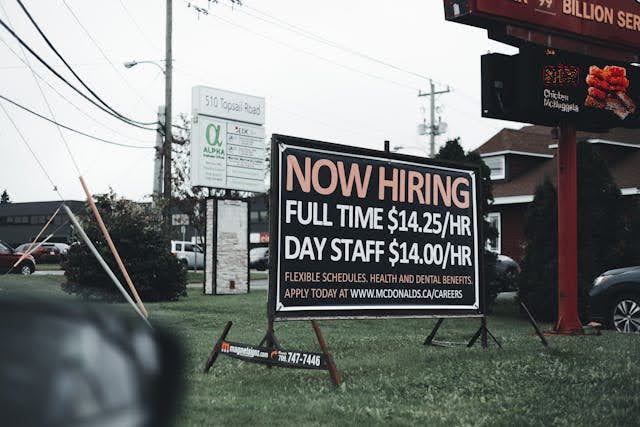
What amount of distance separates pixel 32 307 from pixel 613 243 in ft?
68.4

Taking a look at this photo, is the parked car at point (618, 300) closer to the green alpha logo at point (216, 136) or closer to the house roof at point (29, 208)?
the green alpha logo at point (216, 136)

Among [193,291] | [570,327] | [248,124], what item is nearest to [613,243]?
[570,327]

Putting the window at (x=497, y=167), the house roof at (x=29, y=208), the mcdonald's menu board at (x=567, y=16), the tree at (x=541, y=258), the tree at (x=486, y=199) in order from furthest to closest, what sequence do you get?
the house roof at (x=29, y=208), the window at (x=497, y=167), the tree at (x=486, y=199), the tree at (x=541, y=258), the mcdonald's menu board at (x=567, y=16)

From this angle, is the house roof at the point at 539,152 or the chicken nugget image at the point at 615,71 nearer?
the chicken nugget image at the point at 615,71

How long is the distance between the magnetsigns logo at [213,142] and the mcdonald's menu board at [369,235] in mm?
21956

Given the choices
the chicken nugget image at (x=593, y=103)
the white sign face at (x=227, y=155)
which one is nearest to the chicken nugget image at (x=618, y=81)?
the chicken nugget image at (x=593, y=103)

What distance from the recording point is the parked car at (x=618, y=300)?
1533 centimetres

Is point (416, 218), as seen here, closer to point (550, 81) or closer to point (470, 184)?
point (470, 184)

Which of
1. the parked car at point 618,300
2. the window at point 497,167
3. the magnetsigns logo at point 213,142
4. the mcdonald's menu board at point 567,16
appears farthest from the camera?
the window at point 497,167

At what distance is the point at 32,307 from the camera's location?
812 mm

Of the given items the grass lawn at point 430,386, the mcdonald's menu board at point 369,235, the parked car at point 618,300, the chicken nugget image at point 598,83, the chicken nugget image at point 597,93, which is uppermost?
the chicken nugget image at point 598,83

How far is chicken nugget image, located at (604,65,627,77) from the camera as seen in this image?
15141mm

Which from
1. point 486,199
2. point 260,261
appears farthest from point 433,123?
A: point 486,199

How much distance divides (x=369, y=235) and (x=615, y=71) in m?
7.20
